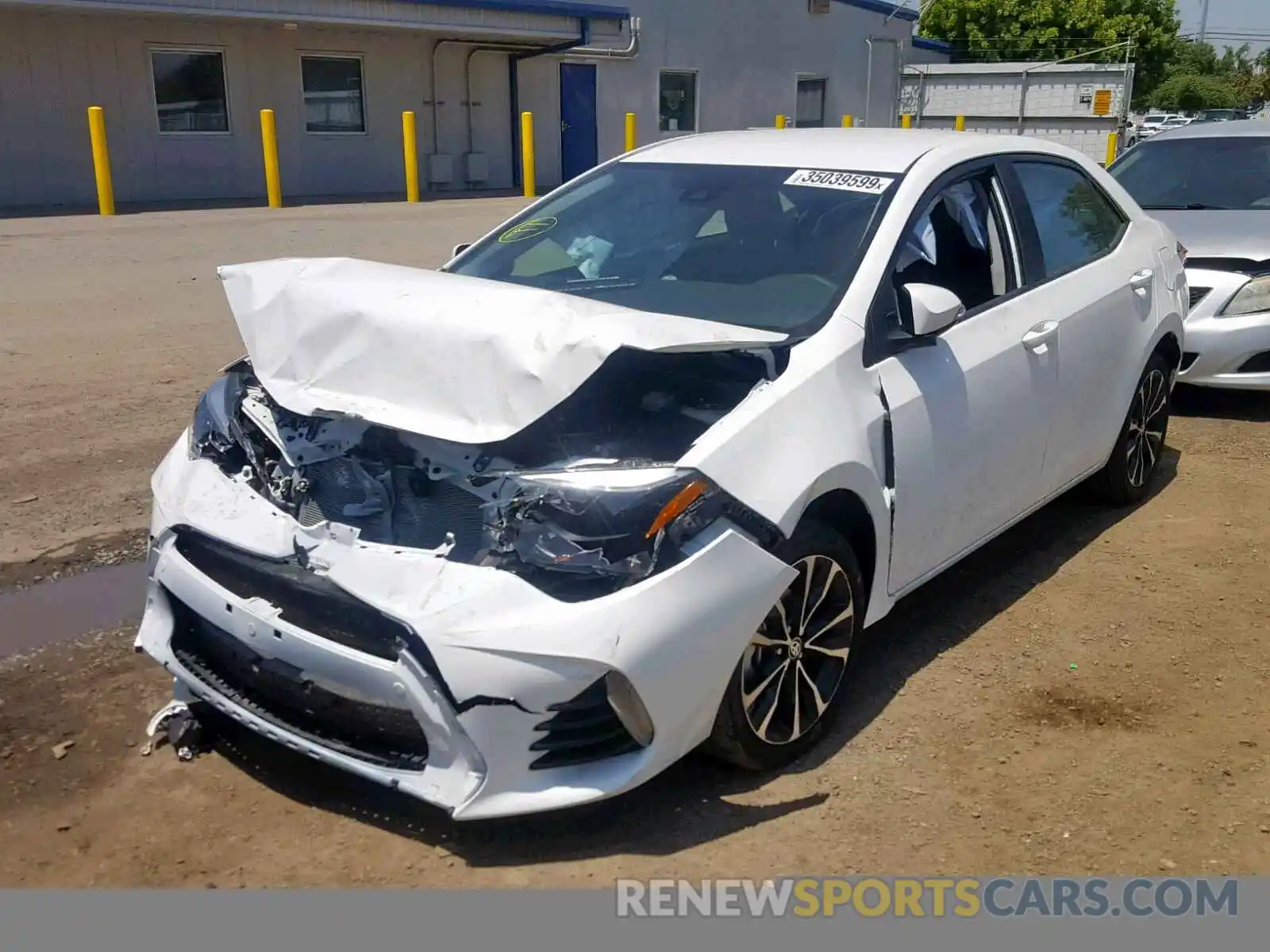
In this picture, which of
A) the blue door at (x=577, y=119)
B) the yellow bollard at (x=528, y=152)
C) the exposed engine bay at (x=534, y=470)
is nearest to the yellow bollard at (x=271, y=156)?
the yellow bollard at (x=528, y=152)

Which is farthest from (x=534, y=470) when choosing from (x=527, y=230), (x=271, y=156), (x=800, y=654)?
(x=271, y=156)

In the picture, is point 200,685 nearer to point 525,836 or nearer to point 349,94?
point 525,836

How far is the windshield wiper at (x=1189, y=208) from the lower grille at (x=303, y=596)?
6832 mm

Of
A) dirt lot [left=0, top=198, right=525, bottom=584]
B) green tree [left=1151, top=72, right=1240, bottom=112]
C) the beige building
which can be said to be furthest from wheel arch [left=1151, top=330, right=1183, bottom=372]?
green tree [left=1151, top=72, right=1240, bottom=112]

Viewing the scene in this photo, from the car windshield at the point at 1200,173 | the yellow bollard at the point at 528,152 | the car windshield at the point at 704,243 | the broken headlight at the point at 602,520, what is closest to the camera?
the broken headlight at the point at 602,520

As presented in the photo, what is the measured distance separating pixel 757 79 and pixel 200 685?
27.6 metres

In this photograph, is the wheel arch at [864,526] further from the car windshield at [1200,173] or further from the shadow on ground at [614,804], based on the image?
the car windshield at [1200,173]

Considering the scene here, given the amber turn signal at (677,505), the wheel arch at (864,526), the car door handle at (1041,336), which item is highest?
the car door handle at (1041,336)

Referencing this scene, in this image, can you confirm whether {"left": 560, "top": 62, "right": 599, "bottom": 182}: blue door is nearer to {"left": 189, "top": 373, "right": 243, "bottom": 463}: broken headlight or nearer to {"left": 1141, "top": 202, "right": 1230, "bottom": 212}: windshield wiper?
{"left": 1141, "top": 202, "right": 1230, "bottom": 212}: windshield wiper

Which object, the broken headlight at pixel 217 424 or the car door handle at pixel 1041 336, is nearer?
the broken headlight at pixel 217 424

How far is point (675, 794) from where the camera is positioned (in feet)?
10.7

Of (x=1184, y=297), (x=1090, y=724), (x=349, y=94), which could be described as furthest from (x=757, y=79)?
(x=1090, y=724)

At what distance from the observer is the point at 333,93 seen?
20.7 meters

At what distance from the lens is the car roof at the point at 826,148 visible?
4199mm
